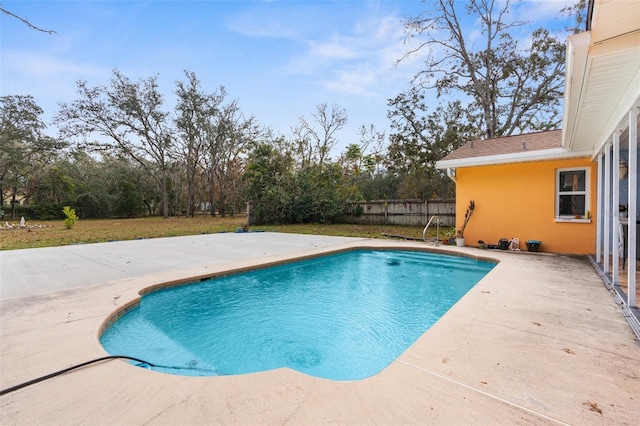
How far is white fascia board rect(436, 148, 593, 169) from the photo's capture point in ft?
21.2

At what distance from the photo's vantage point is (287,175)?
16.2 meters

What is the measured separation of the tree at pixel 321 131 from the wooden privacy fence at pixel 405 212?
17.2ft

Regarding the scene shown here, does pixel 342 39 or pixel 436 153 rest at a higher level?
pixel 342 39

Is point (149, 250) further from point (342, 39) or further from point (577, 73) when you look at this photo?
point (342, 39)

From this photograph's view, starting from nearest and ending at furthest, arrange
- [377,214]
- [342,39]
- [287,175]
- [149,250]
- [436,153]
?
1. [149,250]
2. [342,39]
3. [377,214]
4. [287,175]
5. [436,153]

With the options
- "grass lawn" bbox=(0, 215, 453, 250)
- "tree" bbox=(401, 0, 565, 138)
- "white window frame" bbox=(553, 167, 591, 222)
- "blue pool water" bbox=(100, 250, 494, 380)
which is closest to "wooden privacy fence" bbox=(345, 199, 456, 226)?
"grass lawn" bbox=(0, 215, 453, 250)

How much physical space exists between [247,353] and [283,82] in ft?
42.4

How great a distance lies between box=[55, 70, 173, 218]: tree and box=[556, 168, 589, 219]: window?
23972mm

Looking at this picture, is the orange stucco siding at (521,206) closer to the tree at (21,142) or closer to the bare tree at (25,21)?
the bare tree at (25,21)

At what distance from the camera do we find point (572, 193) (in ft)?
22.3

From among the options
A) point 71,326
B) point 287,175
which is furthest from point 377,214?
point 71,326

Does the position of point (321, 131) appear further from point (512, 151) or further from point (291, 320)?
point (291, 320)

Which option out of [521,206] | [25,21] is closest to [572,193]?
[521,206]

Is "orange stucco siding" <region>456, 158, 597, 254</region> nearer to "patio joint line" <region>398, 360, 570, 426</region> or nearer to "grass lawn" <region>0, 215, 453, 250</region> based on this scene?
"grass lawn" <region>0, 215, 453, 250</region>
